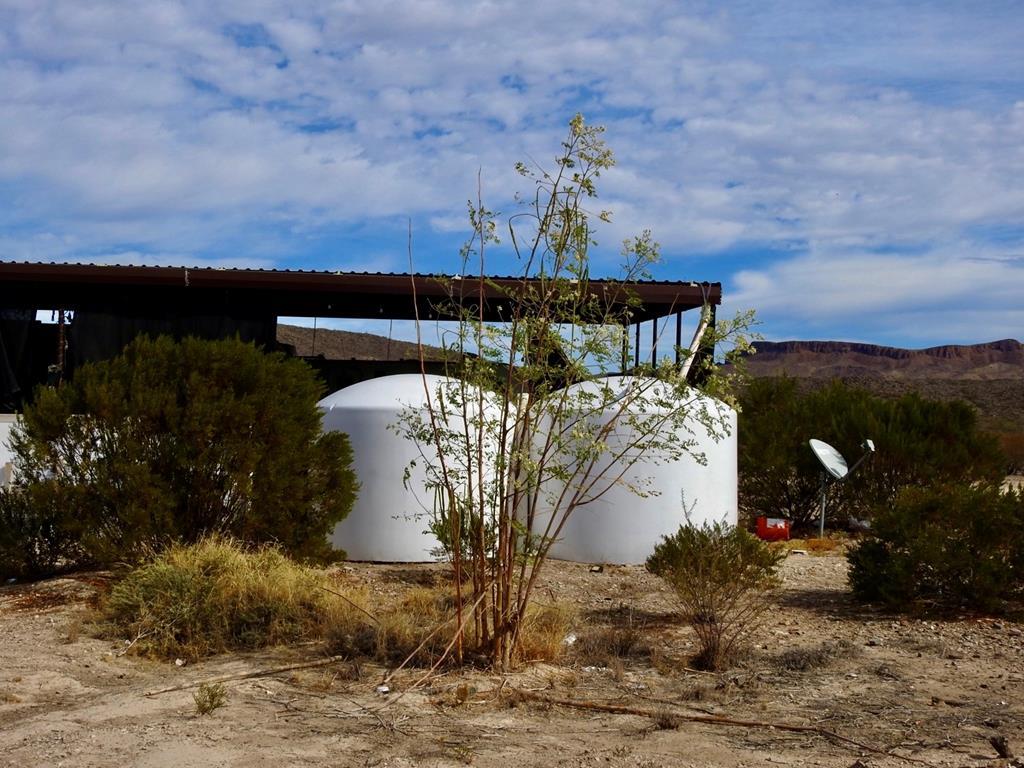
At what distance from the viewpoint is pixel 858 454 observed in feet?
49.4

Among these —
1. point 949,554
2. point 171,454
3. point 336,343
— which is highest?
point 336,343

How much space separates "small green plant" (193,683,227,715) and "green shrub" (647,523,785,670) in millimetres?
2753

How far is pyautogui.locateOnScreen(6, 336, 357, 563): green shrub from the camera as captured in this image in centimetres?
866

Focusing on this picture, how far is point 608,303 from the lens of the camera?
6.66 metres

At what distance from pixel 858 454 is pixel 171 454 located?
9.50 m

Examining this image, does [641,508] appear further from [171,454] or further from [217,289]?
[217,289]

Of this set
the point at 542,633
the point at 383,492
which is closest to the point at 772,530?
the point at 383,492

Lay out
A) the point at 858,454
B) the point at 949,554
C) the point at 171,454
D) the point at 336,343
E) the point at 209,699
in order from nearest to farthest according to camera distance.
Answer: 1. the point at 209,699
2. the point at 949,554
3. the point at 171,454
4. the point at 858,454
5. the point at 336,343

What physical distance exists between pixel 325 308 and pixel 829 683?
12.9 metres

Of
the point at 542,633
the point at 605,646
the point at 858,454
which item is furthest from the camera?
the point at 858,454

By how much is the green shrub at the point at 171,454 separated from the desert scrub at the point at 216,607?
91 cm

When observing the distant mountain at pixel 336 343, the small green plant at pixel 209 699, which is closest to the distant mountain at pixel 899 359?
the distant mountain at pixel 336 343

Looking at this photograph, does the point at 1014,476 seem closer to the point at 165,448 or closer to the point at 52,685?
the point at 165,448

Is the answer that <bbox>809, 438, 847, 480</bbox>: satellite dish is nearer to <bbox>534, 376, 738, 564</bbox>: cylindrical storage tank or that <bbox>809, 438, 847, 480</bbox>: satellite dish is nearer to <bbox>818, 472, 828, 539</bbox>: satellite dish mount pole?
<bbox>818, 472, 828, 539</bbox>: satellite dish mount pole
